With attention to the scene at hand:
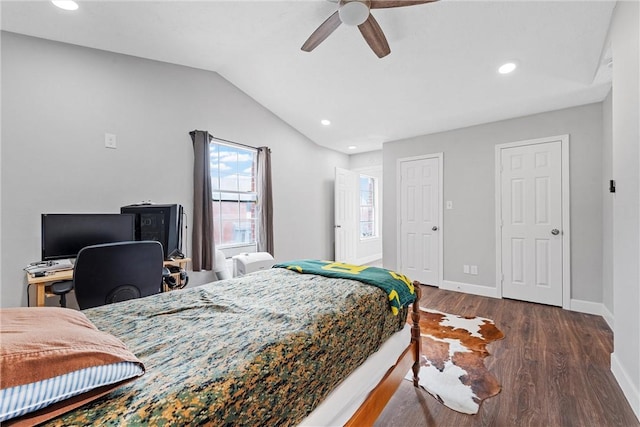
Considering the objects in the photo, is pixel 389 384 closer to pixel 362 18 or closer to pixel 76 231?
pixel 362 18

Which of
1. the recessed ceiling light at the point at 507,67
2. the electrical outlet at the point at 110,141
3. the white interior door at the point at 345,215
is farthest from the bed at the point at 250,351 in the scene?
the white interior door at the point at 345,215

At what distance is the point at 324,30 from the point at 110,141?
2.25 m

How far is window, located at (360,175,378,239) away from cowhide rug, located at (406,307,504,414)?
3.96m

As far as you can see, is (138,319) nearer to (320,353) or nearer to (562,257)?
(320,353)

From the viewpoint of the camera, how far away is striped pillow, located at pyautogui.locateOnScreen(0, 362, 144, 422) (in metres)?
0.56

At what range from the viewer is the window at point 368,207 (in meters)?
6.99

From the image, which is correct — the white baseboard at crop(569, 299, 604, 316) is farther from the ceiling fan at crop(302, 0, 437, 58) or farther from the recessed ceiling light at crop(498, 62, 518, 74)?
the ceiling fan at crop(302, 0, 437, 58)

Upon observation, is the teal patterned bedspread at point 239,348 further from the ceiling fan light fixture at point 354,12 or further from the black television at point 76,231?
the ceiling fan light fixture at point 354,12

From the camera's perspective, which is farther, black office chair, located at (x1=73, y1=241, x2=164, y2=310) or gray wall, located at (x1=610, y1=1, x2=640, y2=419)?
black office chair, located at (x1=73, y1=241, x2=164, y2=310)

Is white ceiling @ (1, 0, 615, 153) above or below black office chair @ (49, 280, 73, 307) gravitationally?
above

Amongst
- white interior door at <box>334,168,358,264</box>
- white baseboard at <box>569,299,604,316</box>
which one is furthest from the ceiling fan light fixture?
white baseboard at <box>569,299,604,316</box>

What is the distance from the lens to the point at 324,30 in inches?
82.4

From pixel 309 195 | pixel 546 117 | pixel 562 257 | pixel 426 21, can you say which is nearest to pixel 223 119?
pixel 309 195

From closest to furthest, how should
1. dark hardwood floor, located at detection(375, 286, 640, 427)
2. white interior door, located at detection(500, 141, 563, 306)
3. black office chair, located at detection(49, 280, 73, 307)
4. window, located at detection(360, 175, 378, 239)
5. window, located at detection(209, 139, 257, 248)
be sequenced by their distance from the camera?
dark hardwood floor, located at detection(375, 286, 640, 427), black office chair, located at detection(49, 280, 73, 307), white interior door, located at detection(500, 141, 563, 306), window, located at detection(209, 139, 257, 248), window, located at detection(360, 175, 378, 239)
